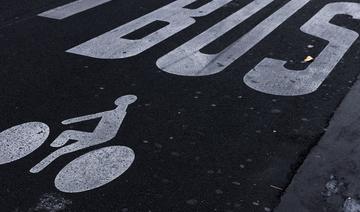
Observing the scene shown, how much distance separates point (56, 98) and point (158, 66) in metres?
1.26

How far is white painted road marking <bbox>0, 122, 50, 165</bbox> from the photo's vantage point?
4000mm

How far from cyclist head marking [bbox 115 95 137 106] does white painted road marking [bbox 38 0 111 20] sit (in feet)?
9.10

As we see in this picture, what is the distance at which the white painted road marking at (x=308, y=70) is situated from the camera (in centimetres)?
527

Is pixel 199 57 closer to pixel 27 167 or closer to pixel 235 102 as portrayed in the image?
pixel 235 102

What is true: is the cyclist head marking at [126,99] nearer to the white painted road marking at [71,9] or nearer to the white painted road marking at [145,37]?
the white painted road marking at [145,37]

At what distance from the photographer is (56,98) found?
492 centimetres

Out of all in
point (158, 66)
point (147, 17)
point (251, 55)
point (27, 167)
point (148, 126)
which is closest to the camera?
point (27, 167)

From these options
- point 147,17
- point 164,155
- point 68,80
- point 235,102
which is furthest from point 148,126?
point 147,17

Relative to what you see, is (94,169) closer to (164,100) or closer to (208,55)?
(164,100)

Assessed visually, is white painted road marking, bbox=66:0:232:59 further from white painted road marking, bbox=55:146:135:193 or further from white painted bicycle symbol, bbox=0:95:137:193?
white painted road marking, bbox=55:146:135:193

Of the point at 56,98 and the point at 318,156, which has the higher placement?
the point at 56,98

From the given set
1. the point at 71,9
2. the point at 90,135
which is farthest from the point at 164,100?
the point at 71,9

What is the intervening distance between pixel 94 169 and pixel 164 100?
1.32 metres

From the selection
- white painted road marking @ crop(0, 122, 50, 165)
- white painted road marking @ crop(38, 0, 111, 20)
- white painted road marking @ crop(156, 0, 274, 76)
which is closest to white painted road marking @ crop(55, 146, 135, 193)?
white painted road marking @ crop(0, 122, 50, 165)
